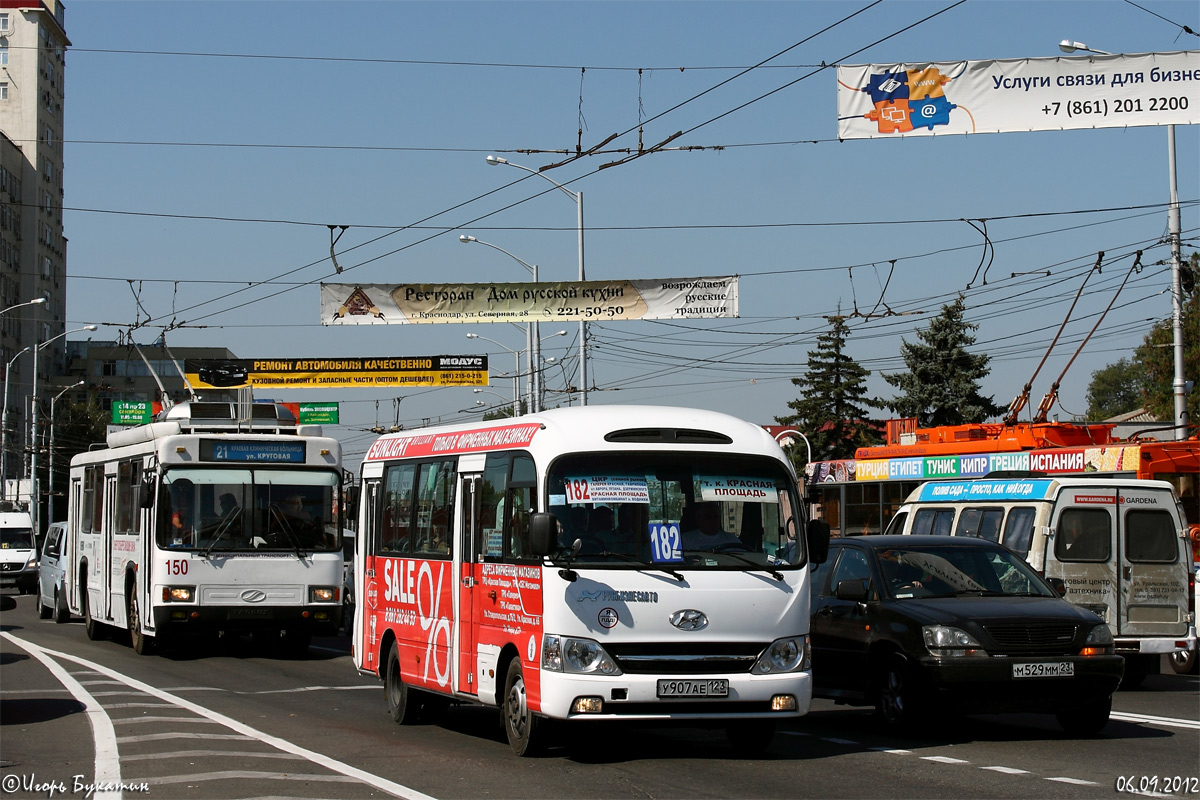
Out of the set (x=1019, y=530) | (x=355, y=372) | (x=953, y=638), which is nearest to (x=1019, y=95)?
(x=1019, y=530)

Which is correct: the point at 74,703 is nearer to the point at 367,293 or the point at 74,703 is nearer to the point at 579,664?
the point at 579,664

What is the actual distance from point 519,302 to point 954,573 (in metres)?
22.9

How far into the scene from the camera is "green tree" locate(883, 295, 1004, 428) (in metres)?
62.2

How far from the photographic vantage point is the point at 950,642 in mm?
11734

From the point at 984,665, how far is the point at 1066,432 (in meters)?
14.2

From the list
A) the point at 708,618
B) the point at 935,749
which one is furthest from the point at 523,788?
the point at 935,749

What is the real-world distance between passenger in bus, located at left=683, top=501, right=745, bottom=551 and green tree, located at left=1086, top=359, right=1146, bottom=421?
136 m

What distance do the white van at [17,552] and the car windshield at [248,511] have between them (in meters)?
29.4

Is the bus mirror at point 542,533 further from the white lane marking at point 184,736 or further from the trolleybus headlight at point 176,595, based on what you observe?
the trolleybus headlight at point 176,595

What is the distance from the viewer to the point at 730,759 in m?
10.8

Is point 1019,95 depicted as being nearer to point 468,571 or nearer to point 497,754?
point 468,571

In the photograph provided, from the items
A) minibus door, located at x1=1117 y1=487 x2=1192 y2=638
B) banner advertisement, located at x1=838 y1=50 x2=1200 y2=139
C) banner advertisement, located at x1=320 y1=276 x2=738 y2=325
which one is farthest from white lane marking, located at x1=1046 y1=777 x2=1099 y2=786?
banner advertisement, located at x1=320 y1=276 x2=738 y2=325

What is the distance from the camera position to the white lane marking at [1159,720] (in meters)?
12.7
